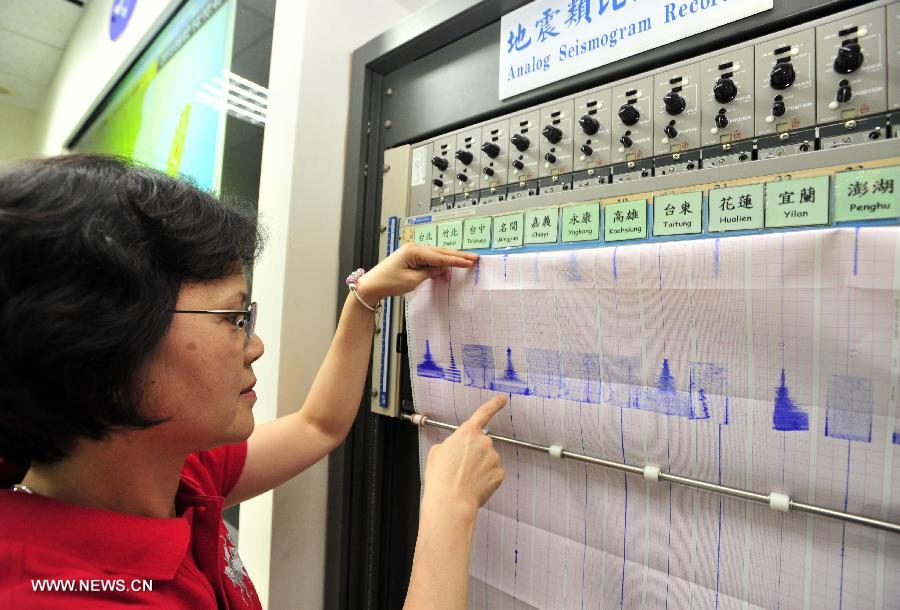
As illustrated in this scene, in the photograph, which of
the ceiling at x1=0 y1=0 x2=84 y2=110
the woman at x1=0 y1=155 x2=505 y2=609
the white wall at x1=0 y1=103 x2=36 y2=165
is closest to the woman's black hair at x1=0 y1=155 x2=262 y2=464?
the woman at x1=0 y1=155 x2=505 y2=609

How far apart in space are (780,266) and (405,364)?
612mm

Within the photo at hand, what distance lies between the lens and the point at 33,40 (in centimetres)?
296

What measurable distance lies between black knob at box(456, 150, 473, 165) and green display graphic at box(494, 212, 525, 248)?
13 centimetres

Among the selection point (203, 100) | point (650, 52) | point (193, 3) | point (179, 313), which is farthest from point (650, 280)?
point (193, 3)

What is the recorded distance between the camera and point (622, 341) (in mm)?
576

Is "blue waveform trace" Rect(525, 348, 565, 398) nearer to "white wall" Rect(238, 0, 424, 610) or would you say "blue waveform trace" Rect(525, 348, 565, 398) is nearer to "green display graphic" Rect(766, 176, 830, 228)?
"green display graphic" Rect(766, 176, 830, 228)

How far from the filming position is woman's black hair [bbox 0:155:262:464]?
0.41 m

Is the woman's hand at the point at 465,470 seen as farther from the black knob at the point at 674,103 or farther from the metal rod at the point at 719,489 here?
the black knob at the point at 674,103

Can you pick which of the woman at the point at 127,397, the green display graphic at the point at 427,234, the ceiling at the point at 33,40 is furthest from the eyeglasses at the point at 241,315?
the ceiling at the point at 33,40

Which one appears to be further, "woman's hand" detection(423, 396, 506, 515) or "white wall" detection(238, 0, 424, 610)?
"white wall" detection(238, 0, 424, 610)

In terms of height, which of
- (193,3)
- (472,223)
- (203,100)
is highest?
(193,3)

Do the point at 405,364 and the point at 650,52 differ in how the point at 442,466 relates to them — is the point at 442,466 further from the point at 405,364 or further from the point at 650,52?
the point at 650,52

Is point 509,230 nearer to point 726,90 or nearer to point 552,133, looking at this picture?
point 552,133

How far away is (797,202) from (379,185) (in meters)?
0.71
